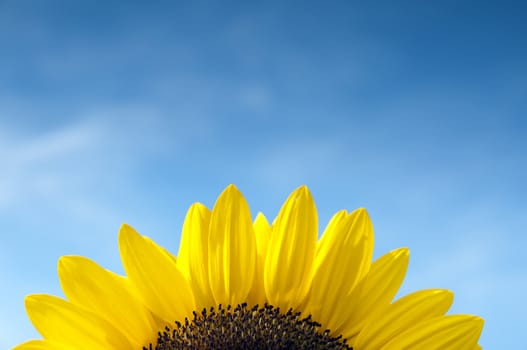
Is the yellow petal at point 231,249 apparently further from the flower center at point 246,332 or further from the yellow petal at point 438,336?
the yellow petal at point 438,336

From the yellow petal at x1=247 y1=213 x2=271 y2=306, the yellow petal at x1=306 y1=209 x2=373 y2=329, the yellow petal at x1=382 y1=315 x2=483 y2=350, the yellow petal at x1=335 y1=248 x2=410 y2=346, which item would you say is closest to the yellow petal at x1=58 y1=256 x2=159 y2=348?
the yellow petal at x1=247 y1=213 x2=271 y2=306

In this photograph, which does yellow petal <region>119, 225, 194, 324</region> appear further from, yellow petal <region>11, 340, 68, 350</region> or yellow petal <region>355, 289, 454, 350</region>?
yellow petal <region>355, 289, 454, 350</region>

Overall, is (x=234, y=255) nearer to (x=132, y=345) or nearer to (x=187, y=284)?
(x=187, y=284)

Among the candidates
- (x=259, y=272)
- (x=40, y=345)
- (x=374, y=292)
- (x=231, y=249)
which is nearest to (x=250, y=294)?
(x=259, y=272)

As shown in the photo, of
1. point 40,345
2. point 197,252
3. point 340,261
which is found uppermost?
point 197,252

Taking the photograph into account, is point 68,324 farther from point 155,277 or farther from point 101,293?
point 155,277

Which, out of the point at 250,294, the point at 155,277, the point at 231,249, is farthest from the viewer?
the point at 250,294
